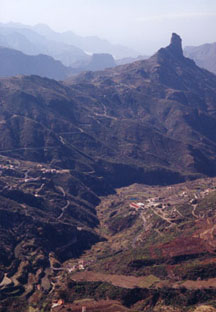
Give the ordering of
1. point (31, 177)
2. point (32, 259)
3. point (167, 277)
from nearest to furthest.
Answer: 1. point (167, 277)
2. point (32, 259)
3. point (31, 177)

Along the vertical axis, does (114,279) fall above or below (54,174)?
below

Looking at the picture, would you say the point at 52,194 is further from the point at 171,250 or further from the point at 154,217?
the point at 171,250

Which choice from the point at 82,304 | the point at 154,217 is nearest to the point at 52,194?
the point at 154,217

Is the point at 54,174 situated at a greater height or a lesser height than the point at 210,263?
greater

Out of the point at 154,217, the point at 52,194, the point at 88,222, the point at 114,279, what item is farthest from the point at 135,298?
the point at 52,194

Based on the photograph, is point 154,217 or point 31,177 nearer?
point 154,217

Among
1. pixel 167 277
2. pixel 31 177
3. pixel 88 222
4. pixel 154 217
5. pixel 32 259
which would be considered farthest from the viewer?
pixel 31 177

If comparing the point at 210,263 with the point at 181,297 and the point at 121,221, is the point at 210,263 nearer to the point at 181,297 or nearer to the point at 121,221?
the point at 181,297

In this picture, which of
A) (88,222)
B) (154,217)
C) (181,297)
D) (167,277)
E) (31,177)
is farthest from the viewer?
(31,177)

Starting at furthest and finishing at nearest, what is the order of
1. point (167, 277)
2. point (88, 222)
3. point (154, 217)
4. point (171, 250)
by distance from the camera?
point (88, 222), point (154, 217), point (171, 250), point (167, 277)
